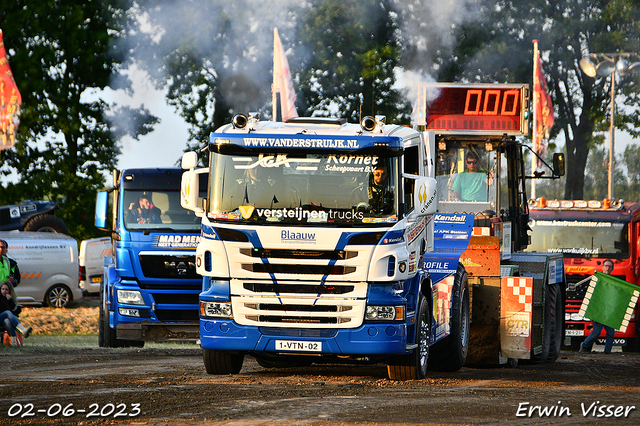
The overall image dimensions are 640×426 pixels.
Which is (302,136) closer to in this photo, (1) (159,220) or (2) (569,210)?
(1) (159,220)

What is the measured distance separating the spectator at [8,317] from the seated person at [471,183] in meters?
7.93

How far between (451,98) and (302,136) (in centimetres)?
522

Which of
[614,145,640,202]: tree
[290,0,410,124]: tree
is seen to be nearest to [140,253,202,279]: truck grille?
[290,0,410,124]: tree

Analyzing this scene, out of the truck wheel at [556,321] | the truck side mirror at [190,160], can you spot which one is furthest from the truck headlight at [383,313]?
the truck wheel at [556,321]

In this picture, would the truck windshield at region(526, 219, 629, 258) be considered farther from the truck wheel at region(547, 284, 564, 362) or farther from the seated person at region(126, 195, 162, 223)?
the seated person at region(126, 195, 162, 223)

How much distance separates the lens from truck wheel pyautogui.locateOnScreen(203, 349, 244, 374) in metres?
12.0

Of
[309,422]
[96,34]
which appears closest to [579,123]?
[96,34]

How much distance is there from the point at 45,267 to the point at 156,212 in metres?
15.3

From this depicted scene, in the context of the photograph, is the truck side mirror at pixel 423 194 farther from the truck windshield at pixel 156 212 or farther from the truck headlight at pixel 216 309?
the truck windshield at pixel 156 212

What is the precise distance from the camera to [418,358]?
11.6 metres

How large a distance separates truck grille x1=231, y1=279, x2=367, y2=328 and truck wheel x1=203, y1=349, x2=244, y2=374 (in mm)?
1044

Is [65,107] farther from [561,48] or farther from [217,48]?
[561,48]

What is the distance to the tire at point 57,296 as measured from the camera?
30297 mm

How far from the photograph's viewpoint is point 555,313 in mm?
16312
